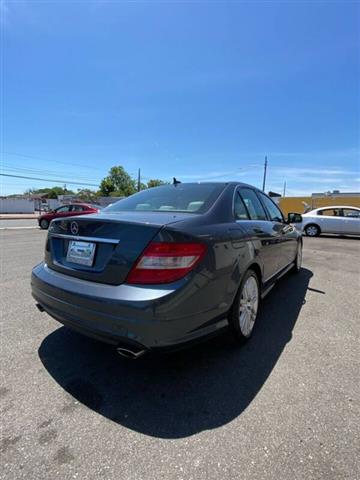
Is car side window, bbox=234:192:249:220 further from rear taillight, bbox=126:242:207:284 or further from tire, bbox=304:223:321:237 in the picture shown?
tire, bbox=304:223:321:237

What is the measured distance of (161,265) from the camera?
201cm

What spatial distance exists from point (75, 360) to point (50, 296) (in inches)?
→ 25.1

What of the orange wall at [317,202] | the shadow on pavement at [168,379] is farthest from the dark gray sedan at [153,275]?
the orange wall at [317,202]

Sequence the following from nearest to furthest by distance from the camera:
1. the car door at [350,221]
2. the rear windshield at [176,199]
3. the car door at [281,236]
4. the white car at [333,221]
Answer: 1. the rear windshield at [176,199]
2. the car door at [281,236]
3. the car door at [350,221]
4. the white car at [333,221]

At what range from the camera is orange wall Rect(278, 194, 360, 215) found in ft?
105

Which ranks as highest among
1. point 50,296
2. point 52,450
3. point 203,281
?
point 203,281

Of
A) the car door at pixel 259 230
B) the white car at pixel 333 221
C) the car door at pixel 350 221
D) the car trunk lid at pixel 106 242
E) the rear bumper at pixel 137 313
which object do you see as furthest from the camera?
the white car at pixel 333 221

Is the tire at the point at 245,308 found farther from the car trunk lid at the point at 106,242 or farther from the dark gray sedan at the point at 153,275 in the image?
the car trunk lid at the point at 106,242

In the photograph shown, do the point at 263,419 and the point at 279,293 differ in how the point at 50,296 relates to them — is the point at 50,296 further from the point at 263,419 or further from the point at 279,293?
the point at 279,293

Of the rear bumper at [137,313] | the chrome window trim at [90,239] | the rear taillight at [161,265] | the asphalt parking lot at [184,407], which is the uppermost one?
the chrome window trim at [90,239]

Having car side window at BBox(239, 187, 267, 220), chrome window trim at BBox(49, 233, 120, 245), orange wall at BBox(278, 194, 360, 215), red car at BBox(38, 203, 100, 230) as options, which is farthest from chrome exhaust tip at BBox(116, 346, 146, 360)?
orange wall at BBox(278, 194, 360, 215)

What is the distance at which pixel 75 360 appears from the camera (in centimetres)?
262

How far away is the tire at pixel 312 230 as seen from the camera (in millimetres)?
14734

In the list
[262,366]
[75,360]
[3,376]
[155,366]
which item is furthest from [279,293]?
[3,376]
